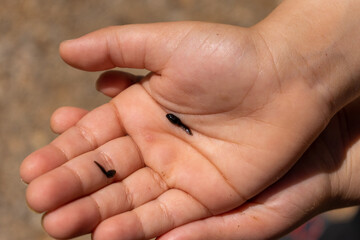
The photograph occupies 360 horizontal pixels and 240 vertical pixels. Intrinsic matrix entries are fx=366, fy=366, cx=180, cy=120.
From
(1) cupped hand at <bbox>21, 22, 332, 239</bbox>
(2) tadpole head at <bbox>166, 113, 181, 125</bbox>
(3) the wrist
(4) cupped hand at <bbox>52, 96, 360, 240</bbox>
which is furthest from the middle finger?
(3) the wrist

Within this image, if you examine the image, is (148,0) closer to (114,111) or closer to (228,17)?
(228,17)

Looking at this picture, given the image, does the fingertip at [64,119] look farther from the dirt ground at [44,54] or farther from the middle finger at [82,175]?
the dirt ground at [44,54]

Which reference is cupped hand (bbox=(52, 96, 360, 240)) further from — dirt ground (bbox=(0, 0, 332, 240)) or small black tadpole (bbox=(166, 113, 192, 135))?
dirt ground (bbox=(0, 0, 332, 240))

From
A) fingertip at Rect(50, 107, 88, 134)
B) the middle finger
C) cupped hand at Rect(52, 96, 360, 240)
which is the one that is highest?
fingertip at Rect(50, 107, 88, 134)

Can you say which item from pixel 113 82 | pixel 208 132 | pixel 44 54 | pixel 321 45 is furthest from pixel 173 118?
pixel 44 54

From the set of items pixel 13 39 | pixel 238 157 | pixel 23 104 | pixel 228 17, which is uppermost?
pixel 13 39

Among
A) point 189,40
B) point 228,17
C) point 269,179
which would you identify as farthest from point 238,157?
point 228,17

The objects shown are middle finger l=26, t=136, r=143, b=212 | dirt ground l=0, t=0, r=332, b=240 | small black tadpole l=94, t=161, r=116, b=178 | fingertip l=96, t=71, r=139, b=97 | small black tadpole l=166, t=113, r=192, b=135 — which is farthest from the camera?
A: dirt ground l=0, t=0, r=332, b=240

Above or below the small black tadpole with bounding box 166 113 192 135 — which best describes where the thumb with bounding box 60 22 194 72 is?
above

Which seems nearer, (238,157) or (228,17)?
(238,157)
